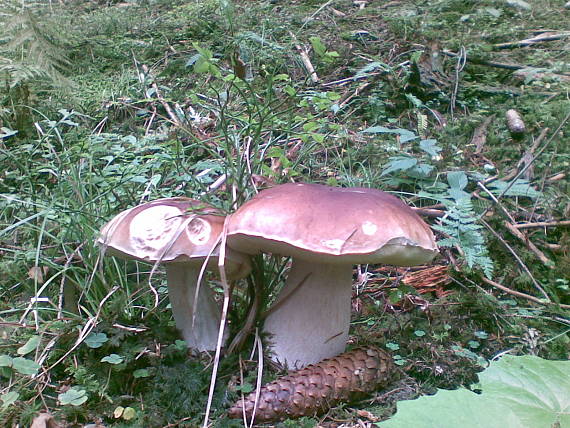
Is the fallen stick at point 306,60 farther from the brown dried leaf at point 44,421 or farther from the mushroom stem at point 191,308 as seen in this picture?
the brown dried leaf at point 44,421

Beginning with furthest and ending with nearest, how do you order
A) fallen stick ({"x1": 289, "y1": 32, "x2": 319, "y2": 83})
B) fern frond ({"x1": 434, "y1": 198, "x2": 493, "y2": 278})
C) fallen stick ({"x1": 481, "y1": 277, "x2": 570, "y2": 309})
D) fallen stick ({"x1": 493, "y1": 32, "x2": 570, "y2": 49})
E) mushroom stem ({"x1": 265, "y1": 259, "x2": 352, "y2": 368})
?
fallen stick ({"x1": 493, "y1": 32, "x2": 570, "y2": 49}) → fallen stick ({"x1": 289, "y1": 32, "x2": 319, "y2": 83}) → fallen stick ({"x1": 481, "y1": 277, "x2": 570, "y2": 309}) → fern frond ({"x1": 434, "y1": 198, "x2": 493, "y2": 278}) → mushroom stem ({"x1": 265, "y1": 259, "x2": 352, "y2": 368})

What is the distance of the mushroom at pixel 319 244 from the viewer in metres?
1.23

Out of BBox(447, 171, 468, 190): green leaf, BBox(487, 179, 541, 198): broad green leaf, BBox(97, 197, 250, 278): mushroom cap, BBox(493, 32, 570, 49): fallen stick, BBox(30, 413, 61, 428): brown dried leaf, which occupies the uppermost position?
BBox(97, 197, 250, 278): mushroom cap

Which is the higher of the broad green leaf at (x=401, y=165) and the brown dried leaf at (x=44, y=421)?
the brown dried leaf at (x=44, y=421)

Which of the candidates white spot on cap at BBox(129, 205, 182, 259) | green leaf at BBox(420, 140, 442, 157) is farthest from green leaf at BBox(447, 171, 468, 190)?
white spot on cap at BBox(129, 205, 182, 259)

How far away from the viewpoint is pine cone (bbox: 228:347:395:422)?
137cm

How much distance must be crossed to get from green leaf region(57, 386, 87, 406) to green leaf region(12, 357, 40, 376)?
0.11 meters

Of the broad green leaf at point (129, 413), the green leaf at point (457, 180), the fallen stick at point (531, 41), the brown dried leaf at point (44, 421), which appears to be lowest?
the fallen stick at point (531, 41)

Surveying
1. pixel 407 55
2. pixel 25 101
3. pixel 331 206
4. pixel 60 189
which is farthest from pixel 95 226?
pixel 407 55

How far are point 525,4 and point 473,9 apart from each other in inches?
23.6

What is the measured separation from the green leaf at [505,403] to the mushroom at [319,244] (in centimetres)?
42

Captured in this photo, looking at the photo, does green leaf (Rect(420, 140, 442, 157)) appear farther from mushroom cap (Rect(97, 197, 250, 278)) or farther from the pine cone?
mushroom cap (Rect(97, 197, 250, 278))

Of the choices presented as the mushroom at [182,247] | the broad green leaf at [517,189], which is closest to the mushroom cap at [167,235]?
the mushroom at [182,247]

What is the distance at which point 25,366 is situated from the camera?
1373 mm
